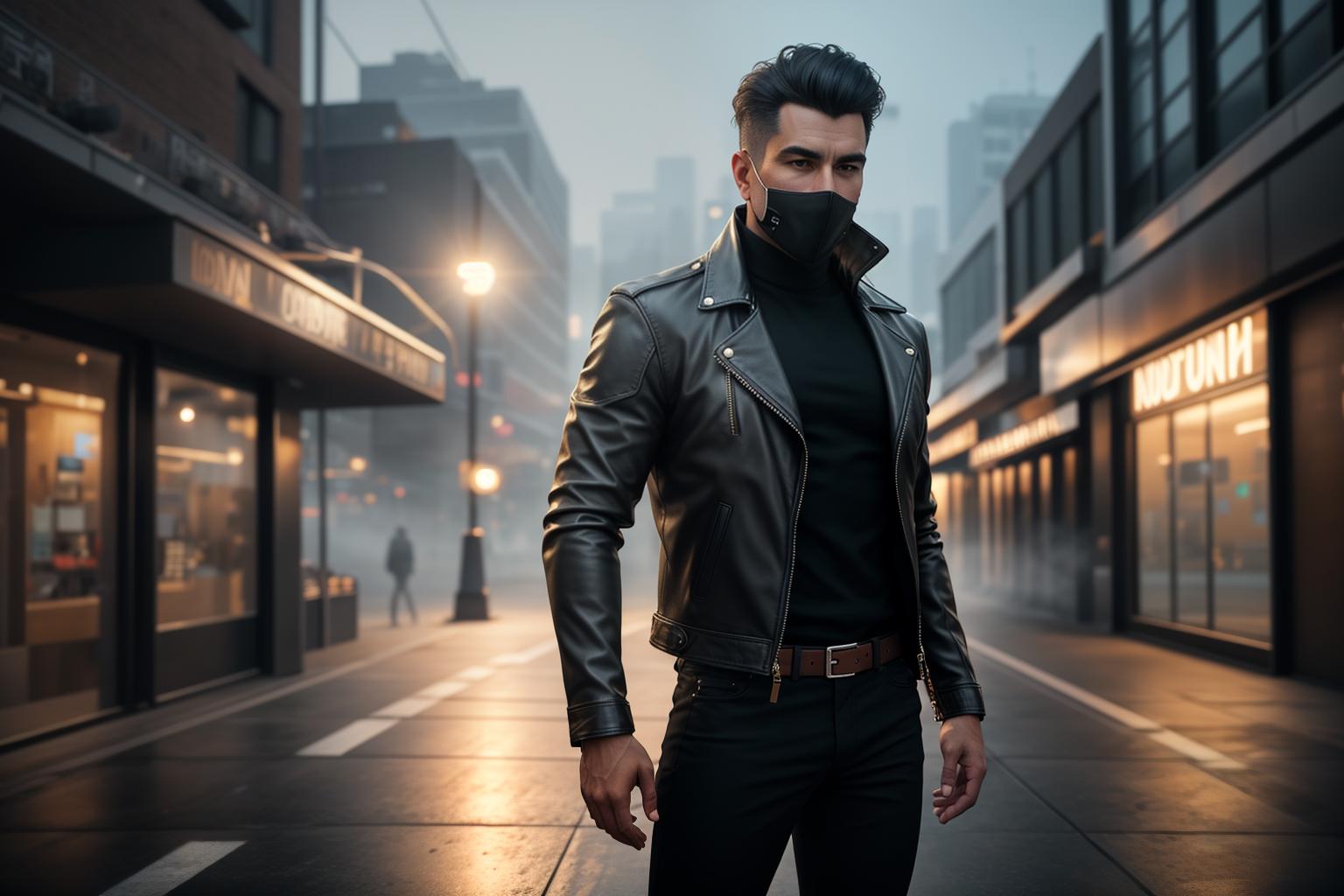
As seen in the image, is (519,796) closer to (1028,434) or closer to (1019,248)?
(1028,434)

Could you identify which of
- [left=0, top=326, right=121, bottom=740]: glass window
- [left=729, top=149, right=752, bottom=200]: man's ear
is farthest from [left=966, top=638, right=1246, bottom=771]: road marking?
[left=0, top=326, right=121, bottom=740]: glass window

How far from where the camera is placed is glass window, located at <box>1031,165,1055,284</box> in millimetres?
21984

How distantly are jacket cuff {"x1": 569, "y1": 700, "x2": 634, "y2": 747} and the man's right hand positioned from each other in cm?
1

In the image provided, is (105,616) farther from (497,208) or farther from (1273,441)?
(497,208)

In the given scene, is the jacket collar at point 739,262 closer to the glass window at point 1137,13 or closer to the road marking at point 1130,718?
the road marking at point 1130,718

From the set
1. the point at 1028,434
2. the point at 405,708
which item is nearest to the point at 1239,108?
the point at 1028,434

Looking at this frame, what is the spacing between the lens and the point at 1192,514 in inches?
565

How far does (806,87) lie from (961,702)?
121 cm

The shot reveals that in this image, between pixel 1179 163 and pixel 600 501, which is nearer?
pixel 600 501

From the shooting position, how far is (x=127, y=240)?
25.1 feet

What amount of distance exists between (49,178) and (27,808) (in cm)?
351

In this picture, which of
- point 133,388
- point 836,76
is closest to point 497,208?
point 133,388

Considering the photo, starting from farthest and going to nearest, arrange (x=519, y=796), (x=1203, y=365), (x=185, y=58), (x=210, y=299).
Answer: (x=1203, y=365)
(x=185, y=58)
(x=210, y=299)
(x=519, y=796)

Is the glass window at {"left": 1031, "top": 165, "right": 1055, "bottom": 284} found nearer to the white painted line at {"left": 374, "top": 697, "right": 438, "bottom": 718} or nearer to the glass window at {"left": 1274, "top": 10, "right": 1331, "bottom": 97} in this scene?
the glass window at {"left": 1274, "top": 10, "right": 1331, "bottom": 97}
